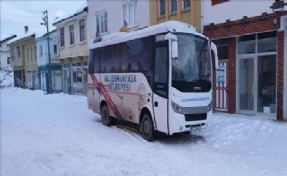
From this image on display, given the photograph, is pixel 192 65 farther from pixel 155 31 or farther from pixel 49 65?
pixel 49 65

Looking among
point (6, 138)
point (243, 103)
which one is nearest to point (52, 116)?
point (6, 138)

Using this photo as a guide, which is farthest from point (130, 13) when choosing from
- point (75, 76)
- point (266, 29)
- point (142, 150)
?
point (142, 150)

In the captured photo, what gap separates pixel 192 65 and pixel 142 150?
8.81 feet

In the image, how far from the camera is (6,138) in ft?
35.8

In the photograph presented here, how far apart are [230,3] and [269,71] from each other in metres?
3.13

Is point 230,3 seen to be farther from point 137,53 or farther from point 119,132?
point 119,132

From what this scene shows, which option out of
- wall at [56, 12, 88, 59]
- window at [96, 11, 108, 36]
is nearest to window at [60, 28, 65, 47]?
wall at [56, 12, 88, 59]

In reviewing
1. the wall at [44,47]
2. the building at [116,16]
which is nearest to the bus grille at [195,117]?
the building at [116,16]

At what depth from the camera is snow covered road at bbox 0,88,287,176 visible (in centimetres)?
722

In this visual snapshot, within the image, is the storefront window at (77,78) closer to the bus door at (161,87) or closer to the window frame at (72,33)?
the window frame at (72,33)

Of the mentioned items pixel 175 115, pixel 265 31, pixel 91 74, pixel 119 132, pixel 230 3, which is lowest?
pixel 119 132

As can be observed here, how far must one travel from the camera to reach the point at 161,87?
9625 millimetres

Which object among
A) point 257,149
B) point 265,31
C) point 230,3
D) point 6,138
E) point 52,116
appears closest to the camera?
point 257,149

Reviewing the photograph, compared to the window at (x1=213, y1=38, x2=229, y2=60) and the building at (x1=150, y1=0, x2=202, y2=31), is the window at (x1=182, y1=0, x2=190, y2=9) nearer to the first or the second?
the building at (x1=150, y1=0, x2=202, y2=31)
